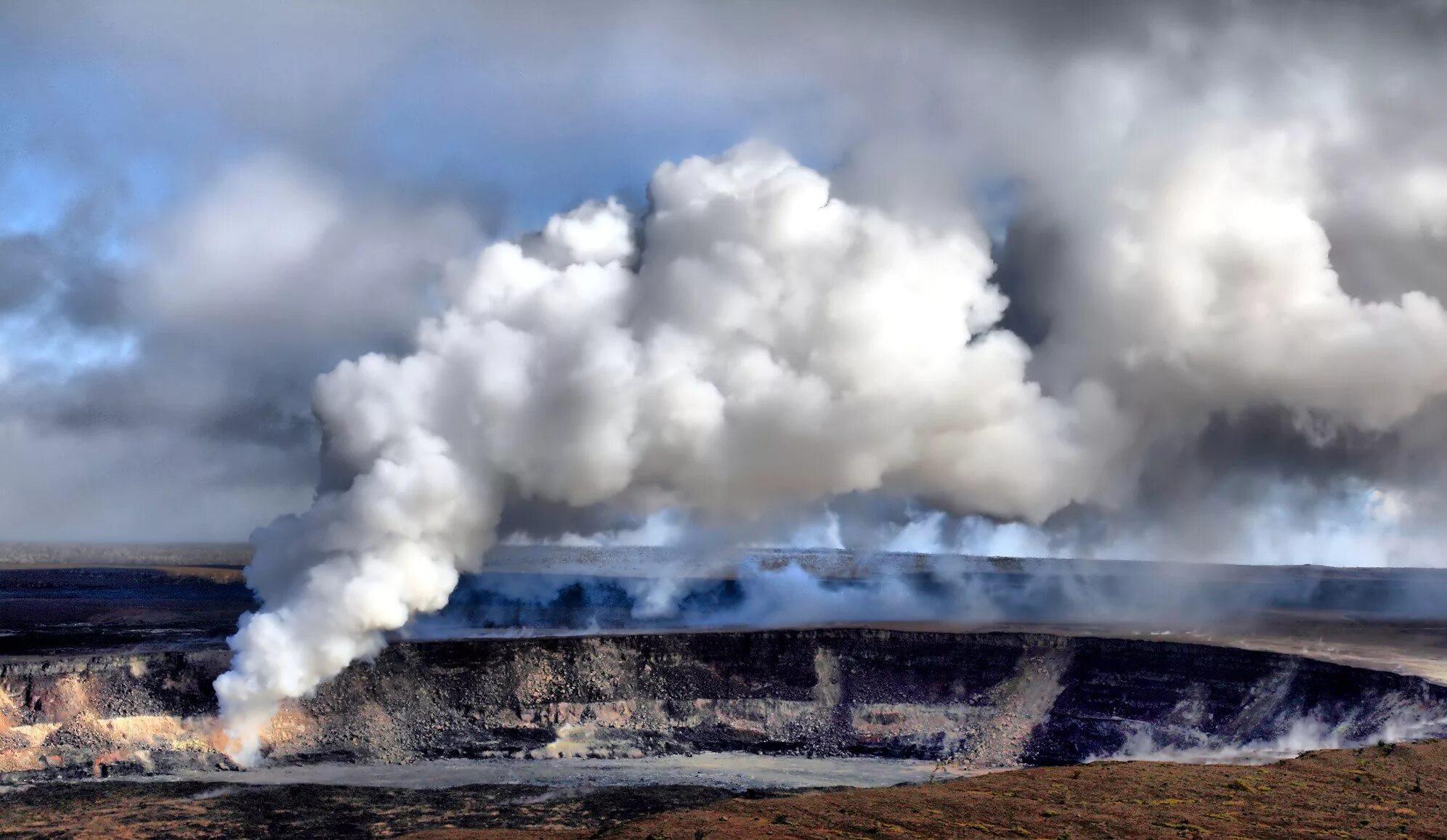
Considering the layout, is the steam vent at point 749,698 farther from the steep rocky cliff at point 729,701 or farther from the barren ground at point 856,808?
the barren ground at point 856,808

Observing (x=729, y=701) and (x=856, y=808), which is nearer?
(x=856, y=808)

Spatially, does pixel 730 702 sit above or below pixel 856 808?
below

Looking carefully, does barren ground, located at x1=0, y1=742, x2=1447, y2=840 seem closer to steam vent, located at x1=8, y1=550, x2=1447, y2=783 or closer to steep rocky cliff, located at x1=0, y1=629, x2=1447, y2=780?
steam vent, located at x1=8, y1=550, x2=1447, y2=783

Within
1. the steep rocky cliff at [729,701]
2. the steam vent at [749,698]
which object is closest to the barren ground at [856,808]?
the steam vent at [749,698]

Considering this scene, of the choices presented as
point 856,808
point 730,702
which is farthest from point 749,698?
point 856,808

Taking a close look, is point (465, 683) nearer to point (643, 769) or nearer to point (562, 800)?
point (643, 769)

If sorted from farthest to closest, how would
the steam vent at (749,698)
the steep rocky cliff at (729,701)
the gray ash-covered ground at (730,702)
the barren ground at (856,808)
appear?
1. the steep rocky cliff at (729,701)
2. the steam vent at (749,698)
3. the gray ash-covered ground at (730,702)
4. the barren ground at (856,808)

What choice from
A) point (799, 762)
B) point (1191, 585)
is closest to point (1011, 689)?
point (799, 762)

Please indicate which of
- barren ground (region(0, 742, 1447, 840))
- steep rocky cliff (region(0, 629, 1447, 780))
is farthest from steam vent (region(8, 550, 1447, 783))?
barren ground (region(0, 742, 1447, 840))

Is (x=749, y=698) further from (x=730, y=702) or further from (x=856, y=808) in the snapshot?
(x=856, y=808)
